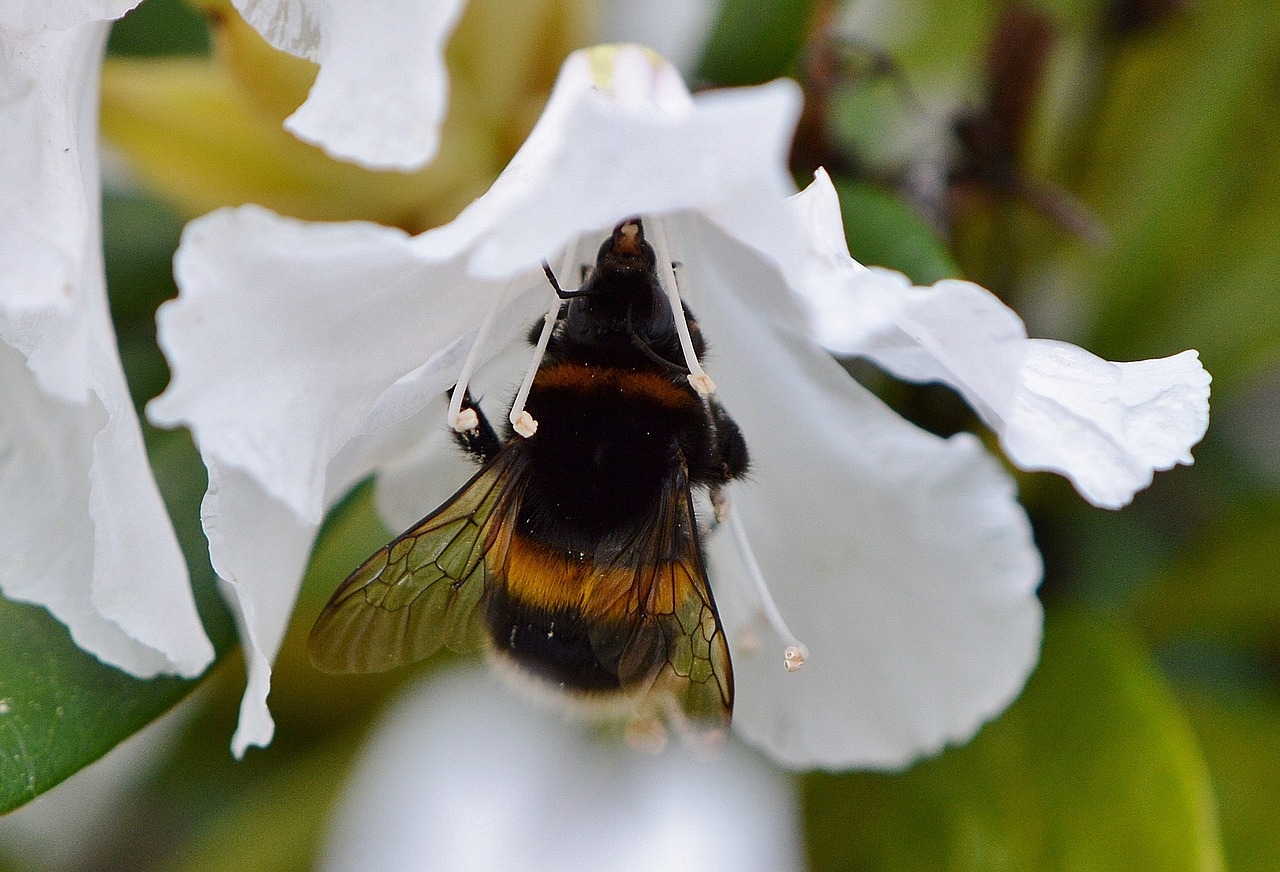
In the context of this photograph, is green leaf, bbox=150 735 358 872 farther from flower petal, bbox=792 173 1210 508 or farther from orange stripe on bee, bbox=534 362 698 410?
flower petal, bbox=792 173 1210 508

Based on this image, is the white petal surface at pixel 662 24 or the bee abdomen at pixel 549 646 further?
the white petal surface at pixel 662 24

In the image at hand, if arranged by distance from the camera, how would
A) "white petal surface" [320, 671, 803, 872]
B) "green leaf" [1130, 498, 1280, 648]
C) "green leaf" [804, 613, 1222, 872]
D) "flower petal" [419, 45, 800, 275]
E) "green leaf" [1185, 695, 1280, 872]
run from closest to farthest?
1. "flower petal" [419, 45, 800, 275]
2. "green leaf" [804, 613, 1222, 872]
3. "green leaf" [1185, 695, 1280, 872]
4. "green leaf" [1130, 498, 1280, 648]
5. "white petal surface" [320, 671, 803, 872]

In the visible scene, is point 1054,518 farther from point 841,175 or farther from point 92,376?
point 92,376

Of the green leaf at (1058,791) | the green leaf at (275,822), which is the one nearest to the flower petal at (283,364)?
the green leaf at (1058,791)

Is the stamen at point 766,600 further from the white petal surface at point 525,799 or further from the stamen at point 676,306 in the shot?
the white petal surface at point 525,799

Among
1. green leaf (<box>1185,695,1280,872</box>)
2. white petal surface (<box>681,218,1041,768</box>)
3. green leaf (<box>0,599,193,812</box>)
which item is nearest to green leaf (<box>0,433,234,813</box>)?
green leaf (<box>0,599,193,812</box>)
